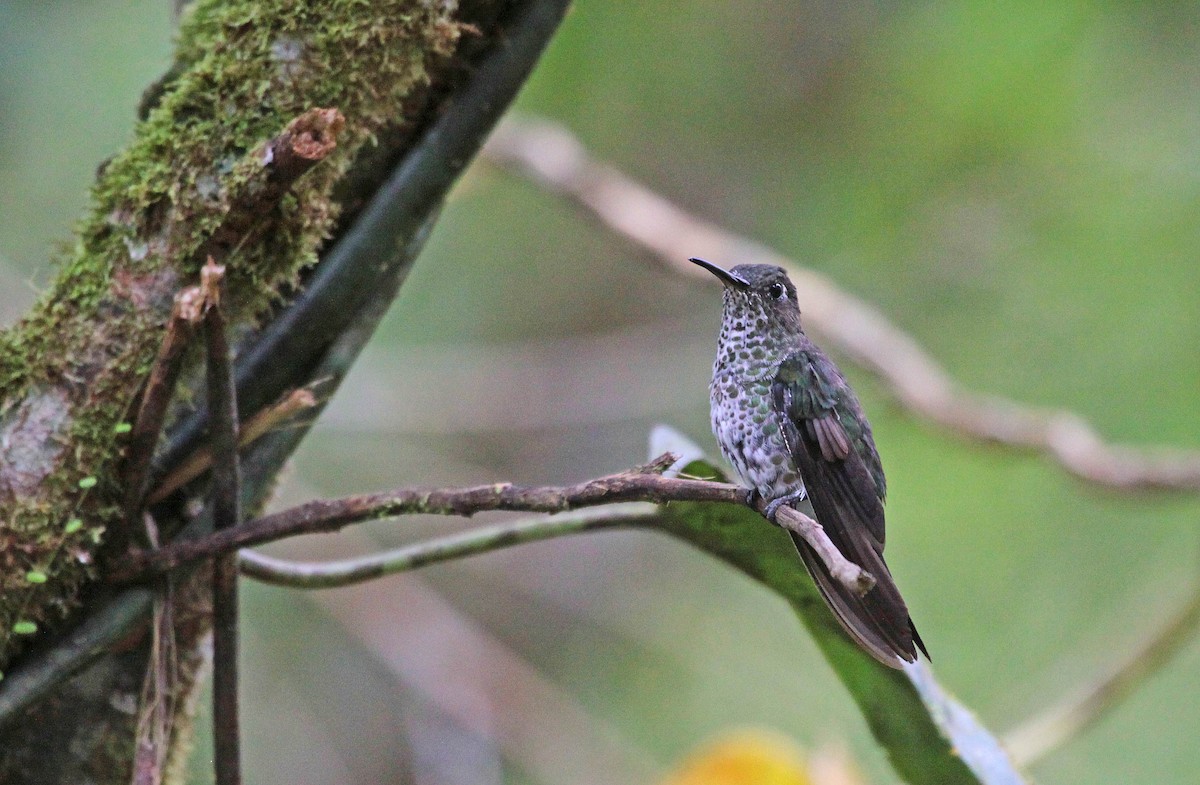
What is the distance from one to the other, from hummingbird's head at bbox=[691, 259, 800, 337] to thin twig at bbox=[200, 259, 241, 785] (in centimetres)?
74

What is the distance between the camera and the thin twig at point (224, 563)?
1.21 m

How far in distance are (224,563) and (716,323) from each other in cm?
442

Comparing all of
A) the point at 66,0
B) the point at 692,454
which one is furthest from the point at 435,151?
the point at 66,0

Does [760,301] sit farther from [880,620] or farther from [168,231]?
[168,231]

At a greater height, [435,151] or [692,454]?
[435,151]

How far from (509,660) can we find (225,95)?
10.3 ft

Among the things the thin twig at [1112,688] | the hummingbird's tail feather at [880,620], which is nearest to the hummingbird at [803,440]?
the hummingbird's tail feather at [880,620]

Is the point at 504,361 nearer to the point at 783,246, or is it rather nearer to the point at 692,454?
the point at 783,246

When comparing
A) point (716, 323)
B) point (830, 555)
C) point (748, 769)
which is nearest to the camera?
point (830, 555)

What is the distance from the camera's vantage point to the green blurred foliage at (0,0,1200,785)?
4.64 m

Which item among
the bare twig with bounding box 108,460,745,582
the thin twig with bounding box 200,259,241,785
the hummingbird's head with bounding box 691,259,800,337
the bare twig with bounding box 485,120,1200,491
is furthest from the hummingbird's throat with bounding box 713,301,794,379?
the bare twig with bounding box 485,120,1200,491

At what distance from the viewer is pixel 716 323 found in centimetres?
555

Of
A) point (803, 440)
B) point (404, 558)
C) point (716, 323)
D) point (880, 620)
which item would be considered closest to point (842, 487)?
point (803, 440)

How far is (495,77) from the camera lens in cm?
146
